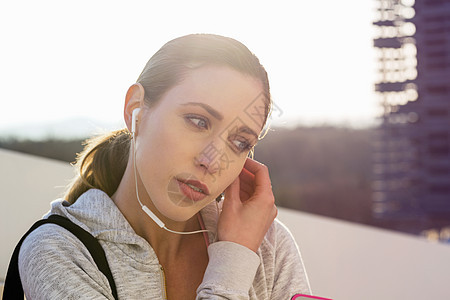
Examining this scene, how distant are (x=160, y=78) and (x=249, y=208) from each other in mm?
339

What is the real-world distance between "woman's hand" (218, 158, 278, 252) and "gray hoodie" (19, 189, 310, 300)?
0.11 ft

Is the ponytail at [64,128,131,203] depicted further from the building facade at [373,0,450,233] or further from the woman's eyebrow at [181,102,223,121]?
the building facade at [373,0,450,233]

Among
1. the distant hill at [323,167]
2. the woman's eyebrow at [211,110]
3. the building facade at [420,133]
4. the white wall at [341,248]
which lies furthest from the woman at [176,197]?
the building facade at [420,133]

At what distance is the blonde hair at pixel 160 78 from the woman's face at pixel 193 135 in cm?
2

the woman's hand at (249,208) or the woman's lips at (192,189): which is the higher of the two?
the woman's lips at (192,189)

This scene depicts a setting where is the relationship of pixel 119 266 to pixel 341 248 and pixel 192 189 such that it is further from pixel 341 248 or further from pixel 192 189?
pixel 341 248

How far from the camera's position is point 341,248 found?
2707 mm

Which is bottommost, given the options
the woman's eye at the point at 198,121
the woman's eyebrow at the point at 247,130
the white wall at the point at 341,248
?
the white wall at the point at 341,248

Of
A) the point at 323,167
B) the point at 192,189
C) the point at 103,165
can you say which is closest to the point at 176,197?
the point at 192,189

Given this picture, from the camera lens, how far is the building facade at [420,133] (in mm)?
11203

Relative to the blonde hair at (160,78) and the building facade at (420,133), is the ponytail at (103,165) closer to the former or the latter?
the blonde hair at (160,78)

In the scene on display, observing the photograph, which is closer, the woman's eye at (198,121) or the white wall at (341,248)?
the woman's eye at (198,121)

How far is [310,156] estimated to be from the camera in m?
9.93

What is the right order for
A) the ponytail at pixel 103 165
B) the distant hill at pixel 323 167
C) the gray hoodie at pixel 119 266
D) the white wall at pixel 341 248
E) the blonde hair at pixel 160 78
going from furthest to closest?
the distant hill at pixel 323 167
the white wall at pixel 341 248
the ponytail at pixel 103 165
the blonde hair at pixel 160 78
the gray hoodie at pixel 119 266
